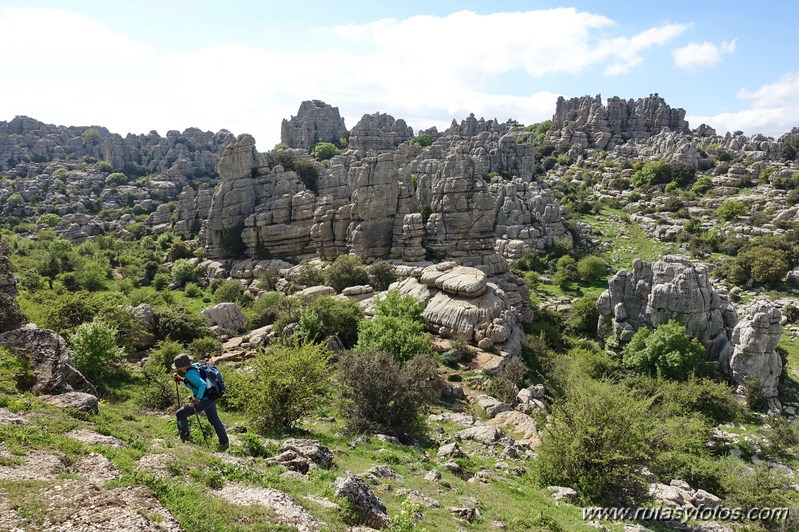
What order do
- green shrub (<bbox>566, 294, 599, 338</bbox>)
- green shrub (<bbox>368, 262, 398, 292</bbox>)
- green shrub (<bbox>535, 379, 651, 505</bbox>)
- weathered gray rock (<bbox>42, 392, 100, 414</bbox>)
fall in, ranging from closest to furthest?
weathered gray rock (<bbox>42, 392, 100, 414</bbox>) < green shrub (<bbox>535, 379, 651, 505</bbox>) < green shrub (<bbox>368, 262, 398, 292</bbox>) < green shrub (<bbox>566, 294, 599, 338</bbox>)

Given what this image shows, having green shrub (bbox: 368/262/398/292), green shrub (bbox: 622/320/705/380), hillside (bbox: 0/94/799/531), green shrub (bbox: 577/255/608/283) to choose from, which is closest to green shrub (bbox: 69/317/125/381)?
hillside (bbox: 0/94/799/531)

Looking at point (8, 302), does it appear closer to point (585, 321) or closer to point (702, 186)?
Result: point (585, 321)

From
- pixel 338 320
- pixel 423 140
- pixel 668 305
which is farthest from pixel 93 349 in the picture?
pixel 423 140

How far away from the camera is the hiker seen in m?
10.9

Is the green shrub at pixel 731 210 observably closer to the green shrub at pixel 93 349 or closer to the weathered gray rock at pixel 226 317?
the weathered gray rock at pixel 226 317

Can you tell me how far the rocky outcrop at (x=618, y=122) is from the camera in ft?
385

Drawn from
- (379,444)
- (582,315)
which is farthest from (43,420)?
(582,315)

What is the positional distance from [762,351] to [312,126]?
10542 centimetres

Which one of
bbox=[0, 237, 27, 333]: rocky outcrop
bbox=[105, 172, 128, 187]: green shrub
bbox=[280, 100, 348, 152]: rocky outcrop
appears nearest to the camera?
bbox=[0, 237, 27, 333]: rocky outcrop

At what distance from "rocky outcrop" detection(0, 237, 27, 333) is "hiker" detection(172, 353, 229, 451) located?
8.07 metres

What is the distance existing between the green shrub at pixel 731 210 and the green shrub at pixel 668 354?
137 ft

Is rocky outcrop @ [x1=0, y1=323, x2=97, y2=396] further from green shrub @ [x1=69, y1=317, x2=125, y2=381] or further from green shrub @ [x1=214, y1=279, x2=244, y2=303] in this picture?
green shrub @ [x1=214, y1=279, x2=244, y2=303]

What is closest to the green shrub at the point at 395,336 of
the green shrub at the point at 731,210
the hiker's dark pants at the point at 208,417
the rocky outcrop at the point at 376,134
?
the hiker's dark pants at the point at 208,417

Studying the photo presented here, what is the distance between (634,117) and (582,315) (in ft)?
335
